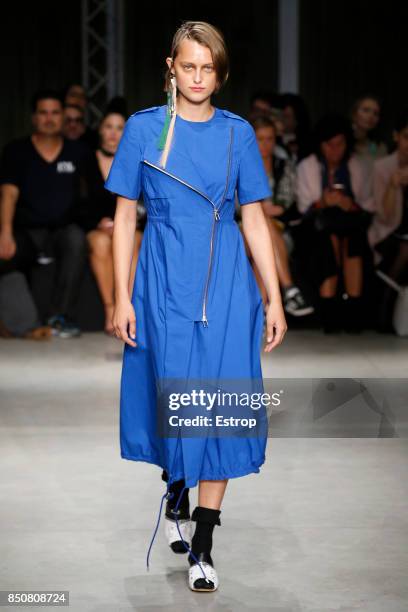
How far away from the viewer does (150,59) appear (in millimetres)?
11281

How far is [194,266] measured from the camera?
2.55 meters

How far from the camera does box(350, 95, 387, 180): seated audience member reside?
6938mm

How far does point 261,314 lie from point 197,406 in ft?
0.86

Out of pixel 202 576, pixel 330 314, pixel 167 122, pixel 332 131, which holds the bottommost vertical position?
pixel 202 576

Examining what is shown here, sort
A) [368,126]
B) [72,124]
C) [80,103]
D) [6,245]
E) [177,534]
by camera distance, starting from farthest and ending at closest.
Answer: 1. [80,103]
2. [72,124]
3. [368,126]
4. [6,245]
5. [177,534]

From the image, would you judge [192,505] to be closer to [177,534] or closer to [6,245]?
[177,534]

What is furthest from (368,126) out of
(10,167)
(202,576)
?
(202,576)

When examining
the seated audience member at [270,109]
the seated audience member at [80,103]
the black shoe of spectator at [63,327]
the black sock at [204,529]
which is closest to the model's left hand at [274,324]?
the black sock at [204,529]

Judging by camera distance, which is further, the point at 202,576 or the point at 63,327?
the point at 63,327

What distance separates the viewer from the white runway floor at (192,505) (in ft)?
8.26

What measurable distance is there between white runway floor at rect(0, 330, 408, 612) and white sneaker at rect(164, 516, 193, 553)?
0.09 feet

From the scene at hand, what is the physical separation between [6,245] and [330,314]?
1.69 meters

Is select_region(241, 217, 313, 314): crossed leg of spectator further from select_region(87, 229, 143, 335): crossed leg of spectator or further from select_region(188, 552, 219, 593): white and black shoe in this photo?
select_region(188, 552, 219, 593): white and black shoe

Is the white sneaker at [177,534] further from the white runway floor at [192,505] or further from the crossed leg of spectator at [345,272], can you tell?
the crossed leg of spectator at [345,272]
